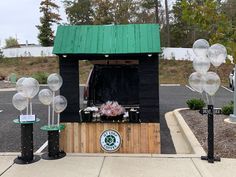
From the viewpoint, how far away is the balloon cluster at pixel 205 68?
646 centimetres

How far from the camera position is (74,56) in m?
6.96

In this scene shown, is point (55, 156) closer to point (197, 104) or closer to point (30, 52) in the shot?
point (197, 104)

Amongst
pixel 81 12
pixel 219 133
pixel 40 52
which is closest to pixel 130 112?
pixel 219 133

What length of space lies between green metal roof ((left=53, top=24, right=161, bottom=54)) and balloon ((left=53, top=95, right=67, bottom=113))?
0.91 metres

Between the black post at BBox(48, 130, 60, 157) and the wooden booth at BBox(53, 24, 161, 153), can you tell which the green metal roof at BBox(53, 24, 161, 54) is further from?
the black post at BBox(48, 130, 60, 157)

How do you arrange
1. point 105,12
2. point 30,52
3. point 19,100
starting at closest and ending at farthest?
point 19,100
point 30,52
point 105,12

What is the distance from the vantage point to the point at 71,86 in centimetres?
701

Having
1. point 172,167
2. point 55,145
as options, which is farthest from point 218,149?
point 55,145

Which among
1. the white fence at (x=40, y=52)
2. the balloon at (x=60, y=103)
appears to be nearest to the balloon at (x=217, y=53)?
the balloon at (x=60, y=103)

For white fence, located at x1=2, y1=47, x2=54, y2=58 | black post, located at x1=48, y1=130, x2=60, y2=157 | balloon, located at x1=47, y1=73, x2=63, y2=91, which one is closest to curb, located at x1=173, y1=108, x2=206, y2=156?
black post, located at x1=48, y1=130, x2=60, y2=157

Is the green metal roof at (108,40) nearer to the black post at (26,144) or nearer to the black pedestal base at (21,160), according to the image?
the black post at (26,144)

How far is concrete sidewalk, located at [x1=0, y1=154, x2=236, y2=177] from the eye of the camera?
5.63 meters

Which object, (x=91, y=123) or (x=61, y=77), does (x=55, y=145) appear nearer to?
(x=91, y=123)

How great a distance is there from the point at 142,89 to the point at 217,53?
160cm
